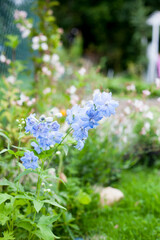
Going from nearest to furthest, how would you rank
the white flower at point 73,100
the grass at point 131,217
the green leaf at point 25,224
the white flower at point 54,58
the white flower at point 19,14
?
the green leaf at point 25,224 → the grass at point 131,217 → the white flower at point 73,100 → the white flower at point 19,14 → the white flower at point 54,58

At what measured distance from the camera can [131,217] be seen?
81.4 inches

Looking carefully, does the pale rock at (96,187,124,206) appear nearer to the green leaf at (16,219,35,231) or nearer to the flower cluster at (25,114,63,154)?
the green leaf at (16,219,35,231)

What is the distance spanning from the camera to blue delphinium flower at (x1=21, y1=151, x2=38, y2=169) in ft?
3.98

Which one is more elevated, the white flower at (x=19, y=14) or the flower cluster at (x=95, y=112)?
the white flower at (x=19, y=14)

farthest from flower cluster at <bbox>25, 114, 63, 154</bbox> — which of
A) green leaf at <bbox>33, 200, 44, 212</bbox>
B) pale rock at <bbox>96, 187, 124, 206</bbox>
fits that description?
pale rock at <bbox>96, 187, 124, 206</bbox>

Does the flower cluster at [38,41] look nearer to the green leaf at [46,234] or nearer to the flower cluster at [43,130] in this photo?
the flower cluster at [43,130]

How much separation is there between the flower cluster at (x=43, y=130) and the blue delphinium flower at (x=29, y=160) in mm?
73

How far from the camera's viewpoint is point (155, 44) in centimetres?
1311

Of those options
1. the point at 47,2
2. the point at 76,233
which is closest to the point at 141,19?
the point at 47,2

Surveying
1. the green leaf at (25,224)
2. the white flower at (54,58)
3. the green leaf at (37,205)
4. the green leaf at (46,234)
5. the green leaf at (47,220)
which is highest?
the white flower at (54,58)

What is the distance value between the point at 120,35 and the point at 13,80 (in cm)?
1602

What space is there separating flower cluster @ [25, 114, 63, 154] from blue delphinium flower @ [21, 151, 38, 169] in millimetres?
73

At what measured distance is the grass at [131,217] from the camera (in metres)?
1.84

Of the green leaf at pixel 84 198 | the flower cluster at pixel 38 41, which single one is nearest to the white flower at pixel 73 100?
the green leaf at pixel 84 198
